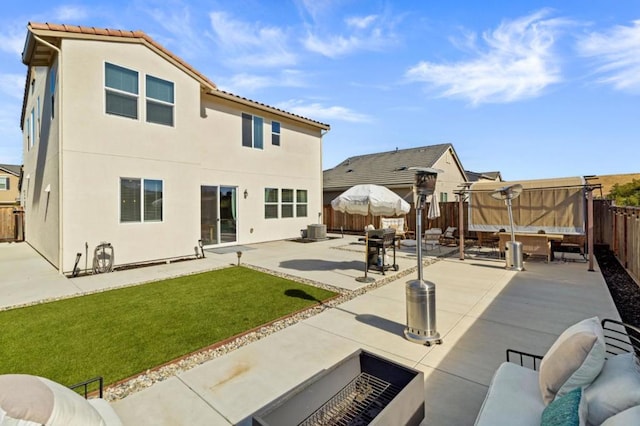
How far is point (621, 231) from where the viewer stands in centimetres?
946

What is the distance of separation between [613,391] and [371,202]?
6.47 meters

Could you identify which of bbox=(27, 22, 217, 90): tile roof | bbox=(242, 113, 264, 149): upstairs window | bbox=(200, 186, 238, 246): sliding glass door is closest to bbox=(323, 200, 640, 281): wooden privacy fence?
bbox=(242, 113, 264, 149): upstairs window

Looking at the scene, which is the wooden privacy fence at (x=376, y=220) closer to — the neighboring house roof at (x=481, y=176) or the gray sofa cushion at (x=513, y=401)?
the gray sofa cushion at (x=513, y=401)

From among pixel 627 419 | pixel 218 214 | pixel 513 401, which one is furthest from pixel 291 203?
pixel 627 419

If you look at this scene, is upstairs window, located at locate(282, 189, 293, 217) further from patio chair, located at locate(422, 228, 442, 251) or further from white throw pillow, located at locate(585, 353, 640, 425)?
white throw pillow, located at locate(585, 353, 640, 425)

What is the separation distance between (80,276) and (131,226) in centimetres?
185

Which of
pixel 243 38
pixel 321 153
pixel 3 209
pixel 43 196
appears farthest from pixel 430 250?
pixel 3 209

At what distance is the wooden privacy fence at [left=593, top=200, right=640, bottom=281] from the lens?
301 inches

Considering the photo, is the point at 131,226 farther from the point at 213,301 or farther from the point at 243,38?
the point at 243,38

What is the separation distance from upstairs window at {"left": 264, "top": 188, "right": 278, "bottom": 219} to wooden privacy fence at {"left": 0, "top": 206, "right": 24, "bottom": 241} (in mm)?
13576

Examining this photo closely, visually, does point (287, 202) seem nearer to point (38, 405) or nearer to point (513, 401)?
point (513, 401)

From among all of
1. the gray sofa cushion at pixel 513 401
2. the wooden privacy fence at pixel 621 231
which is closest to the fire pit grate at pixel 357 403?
the gray sofa cushion at pixel 513 401

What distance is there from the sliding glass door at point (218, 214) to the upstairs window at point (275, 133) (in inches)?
133

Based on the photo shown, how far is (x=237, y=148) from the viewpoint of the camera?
539 inches
